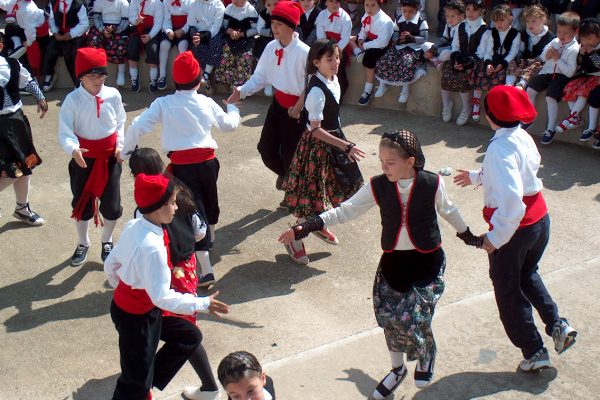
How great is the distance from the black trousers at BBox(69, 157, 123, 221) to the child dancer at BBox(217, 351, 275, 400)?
9.58 ft

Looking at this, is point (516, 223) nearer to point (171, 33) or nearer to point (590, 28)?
point (590, 28)

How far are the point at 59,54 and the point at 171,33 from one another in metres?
1.45

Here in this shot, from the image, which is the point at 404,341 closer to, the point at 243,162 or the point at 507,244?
the point at 507,244

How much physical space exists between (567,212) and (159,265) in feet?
12.7

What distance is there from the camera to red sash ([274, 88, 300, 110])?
6406 millimetres

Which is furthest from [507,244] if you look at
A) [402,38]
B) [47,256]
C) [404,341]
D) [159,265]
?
[402,38]

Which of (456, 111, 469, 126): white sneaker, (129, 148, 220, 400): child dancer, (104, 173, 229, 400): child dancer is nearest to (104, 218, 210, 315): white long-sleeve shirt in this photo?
(104, 173, 229, 400): child dancer

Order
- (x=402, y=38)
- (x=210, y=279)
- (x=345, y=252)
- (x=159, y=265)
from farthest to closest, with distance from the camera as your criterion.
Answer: (x=402, y=38) → (x=345, y=252) → (x=210, y=279) → (x=159, y=265)

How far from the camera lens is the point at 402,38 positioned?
8.96m

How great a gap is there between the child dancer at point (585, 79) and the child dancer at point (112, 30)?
5.28m

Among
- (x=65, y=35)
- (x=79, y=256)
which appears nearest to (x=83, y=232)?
(x=79, y=256)

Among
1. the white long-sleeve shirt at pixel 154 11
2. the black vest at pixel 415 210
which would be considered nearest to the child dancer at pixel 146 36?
the white long-sleeve shirt at pixel 154 11

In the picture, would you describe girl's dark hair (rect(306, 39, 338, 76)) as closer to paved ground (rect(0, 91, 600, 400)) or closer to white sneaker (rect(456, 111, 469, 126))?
paved ground (rect(0, 91, 600, 400))

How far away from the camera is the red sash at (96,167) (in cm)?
586
